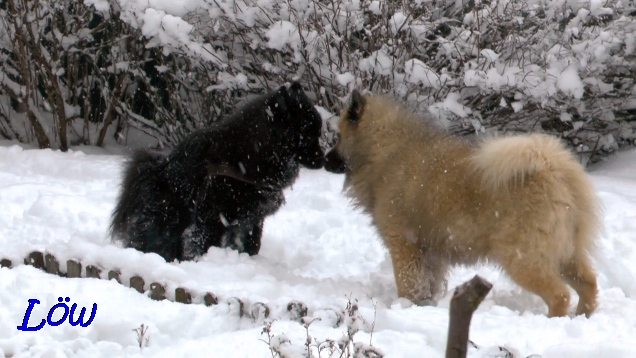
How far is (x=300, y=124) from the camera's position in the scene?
5.70 m

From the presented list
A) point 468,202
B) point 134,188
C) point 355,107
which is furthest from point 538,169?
point 134,188

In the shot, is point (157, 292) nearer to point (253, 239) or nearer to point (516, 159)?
point (253, 239)

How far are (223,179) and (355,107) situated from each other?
1.11 m

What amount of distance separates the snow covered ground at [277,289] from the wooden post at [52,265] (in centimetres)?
5

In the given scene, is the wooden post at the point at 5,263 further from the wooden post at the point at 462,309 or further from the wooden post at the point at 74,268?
the wooden post at the point at 462,309

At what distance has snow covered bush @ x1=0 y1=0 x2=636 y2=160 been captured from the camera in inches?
307

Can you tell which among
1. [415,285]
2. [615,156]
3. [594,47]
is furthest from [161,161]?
[615,156]

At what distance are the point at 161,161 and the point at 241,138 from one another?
2.33ft

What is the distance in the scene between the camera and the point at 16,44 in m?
9.80

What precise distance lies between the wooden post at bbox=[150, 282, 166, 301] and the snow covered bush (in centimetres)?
401

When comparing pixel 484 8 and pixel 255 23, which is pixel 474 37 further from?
pixel 255 23
